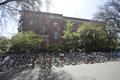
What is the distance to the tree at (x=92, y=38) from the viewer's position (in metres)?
31.5

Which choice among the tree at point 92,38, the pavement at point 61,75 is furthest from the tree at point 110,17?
the pavement at point 61,75

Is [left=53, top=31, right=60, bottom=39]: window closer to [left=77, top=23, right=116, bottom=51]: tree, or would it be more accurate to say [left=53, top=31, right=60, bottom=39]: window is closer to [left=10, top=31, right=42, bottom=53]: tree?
[left=77, top=23, right=116, bottom=51]: tree

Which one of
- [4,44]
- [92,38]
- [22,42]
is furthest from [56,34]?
[22,42]

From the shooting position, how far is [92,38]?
31.3 meters

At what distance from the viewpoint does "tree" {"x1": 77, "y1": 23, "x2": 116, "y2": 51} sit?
31.5m

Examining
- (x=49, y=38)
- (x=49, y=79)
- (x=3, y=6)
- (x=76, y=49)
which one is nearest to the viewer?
(x=49, y=79)

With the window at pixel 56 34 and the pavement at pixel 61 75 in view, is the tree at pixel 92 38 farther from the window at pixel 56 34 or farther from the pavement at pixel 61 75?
the pavement at pixel 61 75

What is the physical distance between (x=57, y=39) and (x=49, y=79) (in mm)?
27405

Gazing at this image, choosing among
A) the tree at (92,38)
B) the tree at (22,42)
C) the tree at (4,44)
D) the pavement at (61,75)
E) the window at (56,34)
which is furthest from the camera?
the window at (56,34)

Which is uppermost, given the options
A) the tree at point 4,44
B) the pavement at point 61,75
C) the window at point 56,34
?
the window at point 56,34

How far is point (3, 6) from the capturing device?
14.9 metres

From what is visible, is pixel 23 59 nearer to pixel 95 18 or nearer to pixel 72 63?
pixel 72 63

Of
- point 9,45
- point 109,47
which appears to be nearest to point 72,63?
point 9,45

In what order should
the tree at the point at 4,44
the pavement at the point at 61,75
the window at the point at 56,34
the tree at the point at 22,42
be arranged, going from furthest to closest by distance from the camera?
1. the window at the point at 56,34
2. the tree at the point at 4,44
3. the tree at the point at 22,42
4. the pavement at the point at 61,75
